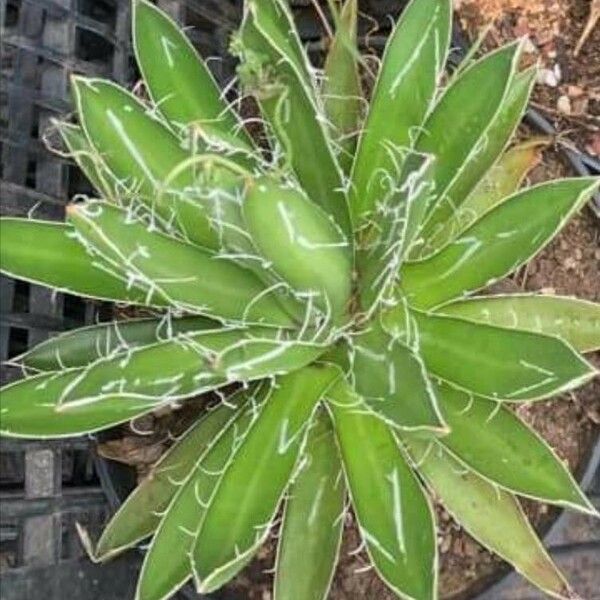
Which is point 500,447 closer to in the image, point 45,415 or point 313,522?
point 313,522

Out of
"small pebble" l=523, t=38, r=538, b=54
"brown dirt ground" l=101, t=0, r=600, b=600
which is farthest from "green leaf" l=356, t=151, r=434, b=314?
"small pebble" l=523, t=38, r=538, b=54

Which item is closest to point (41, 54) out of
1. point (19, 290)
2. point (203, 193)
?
point (19, 290)

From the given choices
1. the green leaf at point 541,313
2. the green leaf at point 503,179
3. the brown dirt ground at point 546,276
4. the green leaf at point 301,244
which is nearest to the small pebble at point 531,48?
the brown dirt ground at point 546,276

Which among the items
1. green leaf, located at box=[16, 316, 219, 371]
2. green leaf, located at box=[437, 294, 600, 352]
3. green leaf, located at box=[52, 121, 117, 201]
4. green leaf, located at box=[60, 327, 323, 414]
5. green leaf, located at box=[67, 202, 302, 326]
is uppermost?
green leaf, located at box=[52, 121, 117, 201]

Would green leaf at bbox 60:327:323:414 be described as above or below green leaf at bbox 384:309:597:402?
below

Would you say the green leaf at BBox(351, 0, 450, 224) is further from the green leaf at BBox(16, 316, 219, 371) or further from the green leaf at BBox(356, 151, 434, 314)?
the green leaf at BBox(16, 316, 219, 371)

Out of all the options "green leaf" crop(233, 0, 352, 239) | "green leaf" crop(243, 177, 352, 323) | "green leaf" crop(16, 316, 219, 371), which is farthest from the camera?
"green leaf" crop(16, 316, 219, 371)

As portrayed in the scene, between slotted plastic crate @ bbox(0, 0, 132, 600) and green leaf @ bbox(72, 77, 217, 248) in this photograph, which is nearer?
green leaf @ bbox(72, 77, 217, 248)
